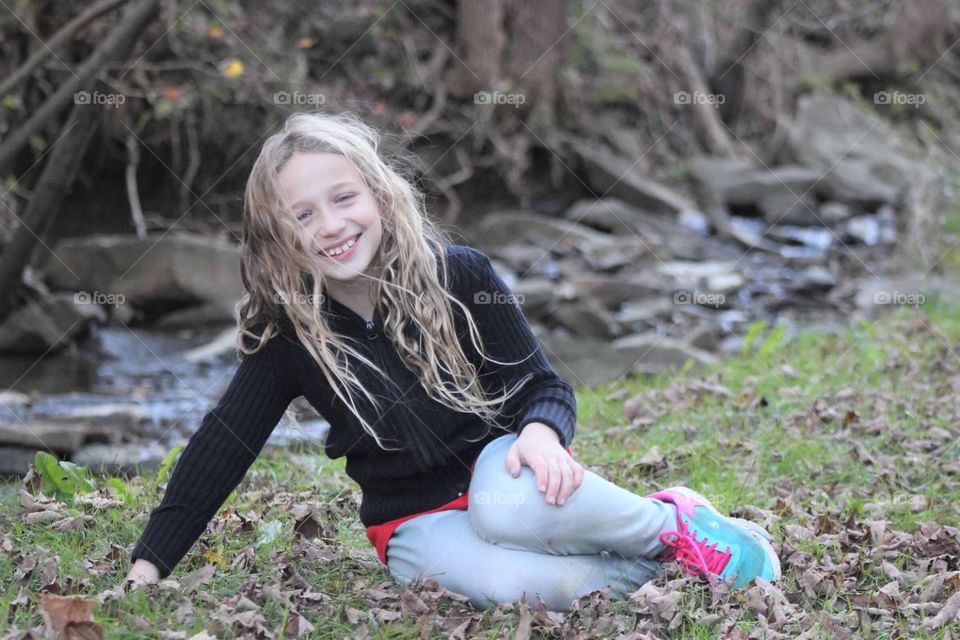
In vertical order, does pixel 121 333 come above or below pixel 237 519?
below

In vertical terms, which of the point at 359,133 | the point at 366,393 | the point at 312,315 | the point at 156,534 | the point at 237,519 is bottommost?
the point at 237,519

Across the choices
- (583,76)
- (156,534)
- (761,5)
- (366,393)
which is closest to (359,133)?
(366,393)

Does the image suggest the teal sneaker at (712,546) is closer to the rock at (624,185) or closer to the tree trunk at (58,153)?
the tree trunk at (58,153)

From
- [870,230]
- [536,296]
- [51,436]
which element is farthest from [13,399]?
[870,230]

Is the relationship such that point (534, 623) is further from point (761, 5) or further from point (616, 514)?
point (761, 5)

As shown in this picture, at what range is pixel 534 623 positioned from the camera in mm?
2166

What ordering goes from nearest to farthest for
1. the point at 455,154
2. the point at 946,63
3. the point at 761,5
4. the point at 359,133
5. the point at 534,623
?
the point at 534,623
the point at 359,133
the point at 455,154
the point at 761,5
the point at 946,63

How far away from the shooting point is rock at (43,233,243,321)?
653 cm

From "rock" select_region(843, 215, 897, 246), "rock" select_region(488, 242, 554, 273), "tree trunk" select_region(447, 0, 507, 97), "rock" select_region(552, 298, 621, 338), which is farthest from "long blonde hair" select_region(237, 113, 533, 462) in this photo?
"rock" select_region(843, 215, 897, 246)

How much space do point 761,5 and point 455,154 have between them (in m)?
4.33

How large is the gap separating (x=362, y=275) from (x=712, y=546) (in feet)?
3.13

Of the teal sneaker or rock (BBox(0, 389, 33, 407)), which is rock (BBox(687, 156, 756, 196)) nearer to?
rock (BBox(0, 389, 33, 407))

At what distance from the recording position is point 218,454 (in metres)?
2.21
